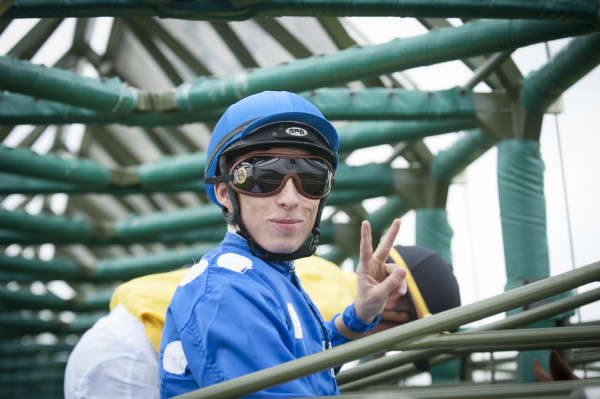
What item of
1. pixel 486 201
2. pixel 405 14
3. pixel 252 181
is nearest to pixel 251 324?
pixel 252 181

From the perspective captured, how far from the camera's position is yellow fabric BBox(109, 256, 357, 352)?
2.89m

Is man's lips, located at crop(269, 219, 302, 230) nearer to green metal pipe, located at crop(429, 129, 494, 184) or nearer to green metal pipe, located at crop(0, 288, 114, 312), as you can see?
green metal pipe, located at crop(429, 129, 494, 184)

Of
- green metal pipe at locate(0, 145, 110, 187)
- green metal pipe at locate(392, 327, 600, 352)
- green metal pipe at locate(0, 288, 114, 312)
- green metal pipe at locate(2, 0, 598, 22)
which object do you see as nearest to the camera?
green metal pipe at locate(392, 327, 600, 352)

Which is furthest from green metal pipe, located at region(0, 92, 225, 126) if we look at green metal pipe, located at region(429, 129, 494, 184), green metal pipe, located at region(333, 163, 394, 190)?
green metal pipe, located at region(429, 129, 494, 184)

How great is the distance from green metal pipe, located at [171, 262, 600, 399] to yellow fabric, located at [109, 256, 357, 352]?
1.36 meters

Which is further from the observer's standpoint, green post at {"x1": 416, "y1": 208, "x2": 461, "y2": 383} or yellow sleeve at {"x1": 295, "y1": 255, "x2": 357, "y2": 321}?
green post at {"x1": 416, "y1": 208, "x2": 461, "y2": 383}

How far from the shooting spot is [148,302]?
2900mm

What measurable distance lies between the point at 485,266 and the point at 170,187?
161 inches

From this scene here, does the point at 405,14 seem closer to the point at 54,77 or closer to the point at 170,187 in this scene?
the point at 54,77

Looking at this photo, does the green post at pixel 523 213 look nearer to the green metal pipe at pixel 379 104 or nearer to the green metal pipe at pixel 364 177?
the green metal pipe at pixel 379 104

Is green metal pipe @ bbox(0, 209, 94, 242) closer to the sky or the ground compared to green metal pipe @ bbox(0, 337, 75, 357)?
closer to the sky

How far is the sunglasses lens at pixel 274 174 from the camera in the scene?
1.85 meters

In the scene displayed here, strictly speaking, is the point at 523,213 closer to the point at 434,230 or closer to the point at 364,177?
the point at 434,230

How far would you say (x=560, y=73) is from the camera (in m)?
5.59
